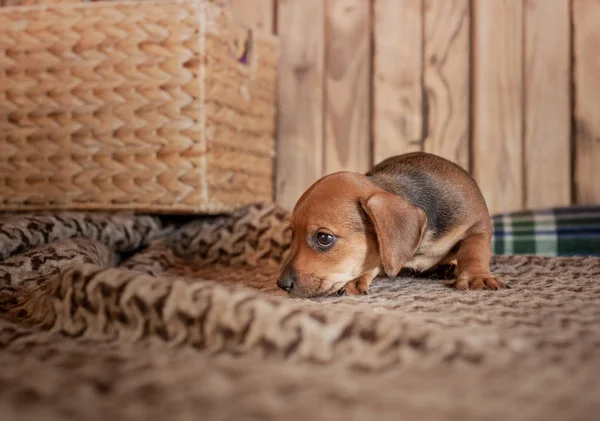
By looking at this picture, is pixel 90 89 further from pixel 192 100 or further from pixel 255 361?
pixel 255 361

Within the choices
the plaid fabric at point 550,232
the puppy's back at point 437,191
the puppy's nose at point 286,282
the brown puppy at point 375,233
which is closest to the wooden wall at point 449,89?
the plaid fabric at point 550,232

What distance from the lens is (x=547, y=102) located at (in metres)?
3.29

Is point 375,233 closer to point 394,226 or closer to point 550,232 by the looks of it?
point 394,226

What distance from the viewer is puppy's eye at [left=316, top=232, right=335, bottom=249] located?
6.80ft

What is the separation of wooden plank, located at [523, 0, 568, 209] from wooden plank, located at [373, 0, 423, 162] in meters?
0.60

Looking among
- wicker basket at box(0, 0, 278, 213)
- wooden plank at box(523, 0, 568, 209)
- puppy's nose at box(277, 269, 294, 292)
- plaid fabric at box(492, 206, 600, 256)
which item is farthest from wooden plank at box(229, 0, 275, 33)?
puppy's nose at box(277, 269, 294, 292)

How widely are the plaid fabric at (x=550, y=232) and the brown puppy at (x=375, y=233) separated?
900 mm

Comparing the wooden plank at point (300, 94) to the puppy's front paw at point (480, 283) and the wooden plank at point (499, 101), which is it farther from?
the puppy's front paw at point (480, 283)

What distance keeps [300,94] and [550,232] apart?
63.3 inches

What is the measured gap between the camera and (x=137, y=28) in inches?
114

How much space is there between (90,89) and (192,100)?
526 mm

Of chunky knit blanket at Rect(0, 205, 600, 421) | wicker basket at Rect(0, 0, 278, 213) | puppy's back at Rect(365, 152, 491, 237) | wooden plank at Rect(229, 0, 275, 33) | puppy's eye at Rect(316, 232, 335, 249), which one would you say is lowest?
chunky knit blanket at Rect(0, 205, 600, 421)

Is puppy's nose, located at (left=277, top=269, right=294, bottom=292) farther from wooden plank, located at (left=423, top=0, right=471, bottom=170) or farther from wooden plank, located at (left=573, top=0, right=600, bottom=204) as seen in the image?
wooden plank, located at (left=573, top=0, right=600, bottom=204)

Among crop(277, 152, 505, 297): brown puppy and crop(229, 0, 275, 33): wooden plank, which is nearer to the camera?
crop(277, 152, 505, 297): brown puppy
